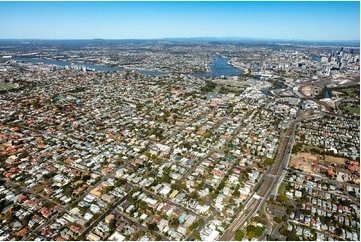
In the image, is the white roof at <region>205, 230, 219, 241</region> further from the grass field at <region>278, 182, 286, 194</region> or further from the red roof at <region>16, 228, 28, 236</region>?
the red roof at <region>16, 228, 28, 236</region>

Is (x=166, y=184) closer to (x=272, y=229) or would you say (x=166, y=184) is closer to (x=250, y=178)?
(x=250, y=178)

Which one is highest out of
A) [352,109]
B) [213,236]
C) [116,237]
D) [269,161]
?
[352,109]

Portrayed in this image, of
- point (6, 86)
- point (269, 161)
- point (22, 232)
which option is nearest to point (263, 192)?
point (269, 161)

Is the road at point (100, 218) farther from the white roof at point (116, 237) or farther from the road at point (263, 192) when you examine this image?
the road at point (263, 192)

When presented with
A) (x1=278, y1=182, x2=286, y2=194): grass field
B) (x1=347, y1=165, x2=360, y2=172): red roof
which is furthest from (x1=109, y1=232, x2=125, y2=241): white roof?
(x1=347, y1=165, x2=360, y2=172): red roof

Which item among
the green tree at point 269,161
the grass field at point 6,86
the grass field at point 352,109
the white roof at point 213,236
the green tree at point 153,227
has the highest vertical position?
the grass field at point 6,86

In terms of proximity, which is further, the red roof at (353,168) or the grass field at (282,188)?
the red roof at (353,168)

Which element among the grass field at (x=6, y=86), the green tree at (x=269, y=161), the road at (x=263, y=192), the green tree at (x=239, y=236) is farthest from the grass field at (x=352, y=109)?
the grass field at (x=6, y=86)

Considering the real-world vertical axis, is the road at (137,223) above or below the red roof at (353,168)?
below

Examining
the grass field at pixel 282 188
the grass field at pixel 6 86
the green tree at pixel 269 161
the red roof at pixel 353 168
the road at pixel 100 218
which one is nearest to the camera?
the road at pixel 100 218

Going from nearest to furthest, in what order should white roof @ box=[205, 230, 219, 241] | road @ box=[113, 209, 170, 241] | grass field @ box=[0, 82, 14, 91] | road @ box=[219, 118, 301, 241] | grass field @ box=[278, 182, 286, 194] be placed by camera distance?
white roof @ box=[205, 230, 219, 241] → road @ box=[113, 209, 170, 241] → road @ box=[219, 118, 301, 241] → grass field @ box=[278, 182, 286, 194] → grass field @ box=[0, 82, 14, 91]

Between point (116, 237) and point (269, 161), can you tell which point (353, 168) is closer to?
point (269, 161)
